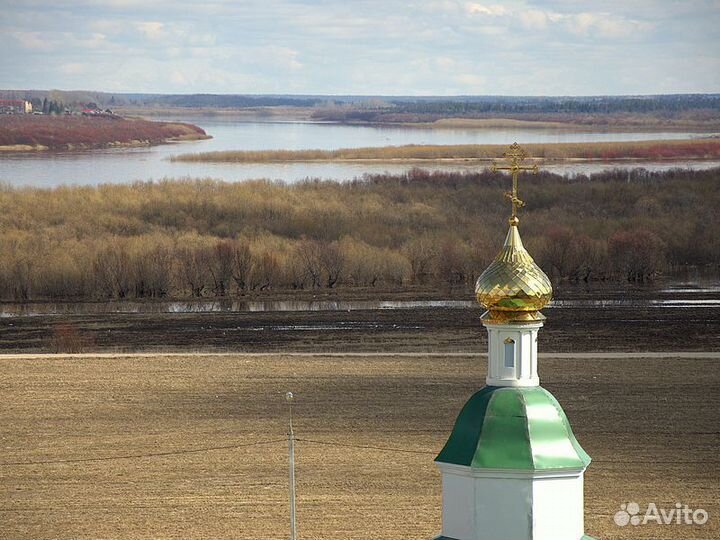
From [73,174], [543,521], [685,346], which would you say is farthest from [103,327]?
[73,174]

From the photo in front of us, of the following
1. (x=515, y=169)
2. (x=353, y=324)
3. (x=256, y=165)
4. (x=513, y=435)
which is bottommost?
(x=353, y=324)

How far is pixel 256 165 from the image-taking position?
99.8 metres

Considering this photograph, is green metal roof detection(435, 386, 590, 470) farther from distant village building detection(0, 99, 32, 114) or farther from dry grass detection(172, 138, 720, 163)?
distant village building detection(0, 99, 32, 114)

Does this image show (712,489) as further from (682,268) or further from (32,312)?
(682,268)

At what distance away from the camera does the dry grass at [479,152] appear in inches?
3799

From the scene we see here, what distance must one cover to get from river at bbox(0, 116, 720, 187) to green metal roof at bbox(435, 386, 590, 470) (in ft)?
212

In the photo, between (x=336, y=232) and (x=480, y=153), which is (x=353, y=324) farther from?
(x=480, y=153)

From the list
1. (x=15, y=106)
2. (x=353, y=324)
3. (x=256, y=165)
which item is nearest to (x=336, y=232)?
(x=353, y=324)

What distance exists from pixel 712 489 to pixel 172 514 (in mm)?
7700

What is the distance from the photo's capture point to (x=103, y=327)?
42.7 meters

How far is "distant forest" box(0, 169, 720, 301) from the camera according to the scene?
51125 mm

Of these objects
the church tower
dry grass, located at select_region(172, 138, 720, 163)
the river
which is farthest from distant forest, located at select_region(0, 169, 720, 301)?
the church tower

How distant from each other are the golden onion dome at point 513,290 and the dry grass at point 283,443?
9.18m

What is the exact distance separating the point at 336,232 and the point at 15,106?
57303 mm
